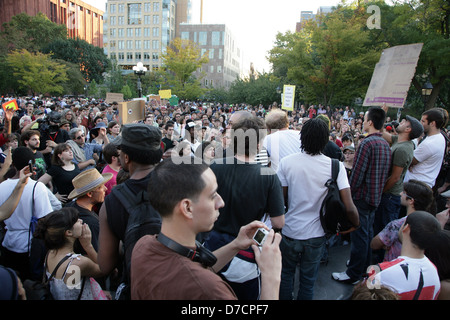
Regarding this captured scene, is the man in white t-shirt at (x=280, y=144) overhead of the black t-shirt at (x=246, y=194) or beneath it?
overhead

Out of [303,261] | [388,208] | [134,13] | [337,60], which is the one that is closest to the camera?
[303,261]

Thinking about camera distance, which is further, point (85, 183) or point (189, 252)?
point (85, 183)

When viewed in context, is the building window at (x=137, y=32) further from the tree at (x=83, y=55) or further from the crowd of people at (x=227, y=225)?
the crowd of people at (x=227, y=225)

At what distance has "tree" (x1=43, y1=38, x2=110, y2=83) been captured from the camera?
48.8 m

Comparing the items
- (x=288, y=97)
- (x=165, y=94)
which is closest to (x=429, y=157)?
(x=288, y=97)

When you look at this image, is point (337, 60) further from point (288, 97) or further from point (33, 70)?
point (33, 70)

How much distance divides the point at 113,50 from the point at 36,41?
37.4 metres

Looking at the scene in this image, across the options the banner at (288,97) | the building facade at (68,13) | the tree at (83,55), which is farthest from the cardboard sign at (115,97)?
the building facade at (68,13)

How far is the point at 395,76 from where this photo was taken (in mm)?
6105

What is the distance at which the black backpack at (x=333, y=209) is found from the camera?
8.42ft

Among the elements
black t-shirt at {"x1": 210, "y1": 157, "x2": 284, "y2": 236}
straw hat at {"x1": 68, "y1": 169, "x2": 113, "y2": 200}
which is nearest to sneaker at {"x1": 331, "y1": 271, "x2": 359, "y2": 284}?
black t-shirt at {"x1": 210, "y1": 157, "x2": 284, "y2": 236}

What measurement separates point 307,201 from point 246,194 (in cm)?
70

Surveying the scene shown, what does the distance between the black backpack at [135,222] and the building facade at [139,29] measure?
83707 mm

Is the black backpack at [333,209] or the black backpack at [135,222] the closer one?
the black backpack at [135,222]
